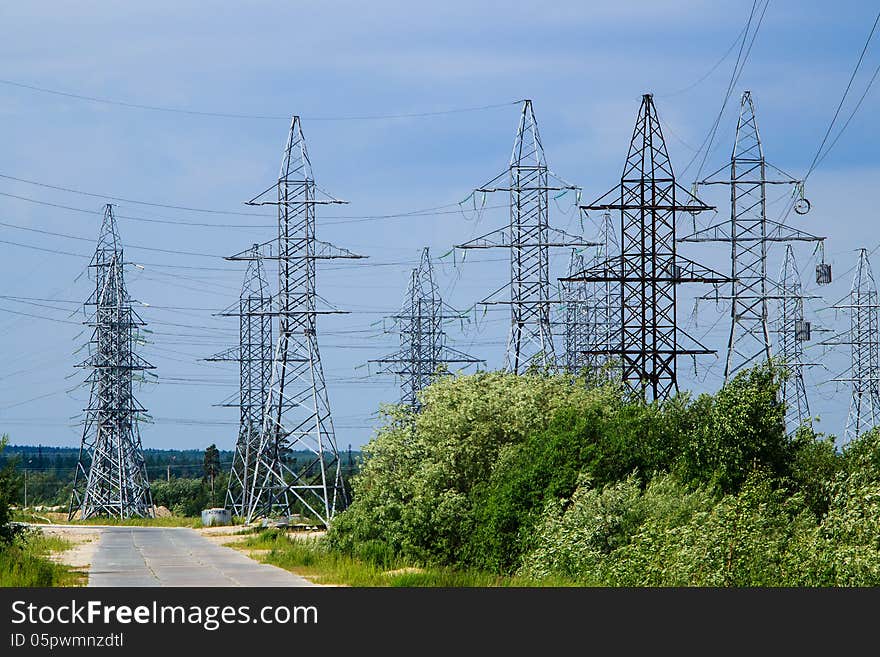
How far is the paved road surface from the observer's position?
30.1m

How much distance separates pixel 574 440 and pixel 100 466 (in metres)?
61.3

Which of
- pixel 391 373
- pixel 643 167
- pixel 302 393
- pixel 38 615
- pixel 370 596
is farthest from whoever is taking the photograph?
pixel 391 373

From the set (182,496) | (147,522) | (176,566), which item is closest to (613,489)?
(176,566)

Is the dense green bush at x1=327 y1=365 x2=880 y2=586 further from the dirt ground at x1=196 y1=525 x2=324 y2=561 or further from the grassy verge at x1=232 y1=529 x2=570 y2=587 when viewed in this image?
the dirt ground at x1=196 y1=525 x2=324 y2=561

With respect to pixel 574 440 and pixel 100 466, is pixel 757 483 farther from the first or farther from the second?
pixel 100 466

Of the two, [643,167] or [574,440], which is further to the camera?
[643,167]

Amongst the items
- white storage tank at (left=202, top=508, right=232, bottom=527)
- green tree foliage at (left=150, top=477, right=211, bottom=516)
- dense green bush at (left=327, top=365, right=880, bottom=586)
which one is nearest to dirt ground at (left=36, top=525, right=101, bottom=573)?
white storage tank at (left=202, top=508, right=232, bottom=527)

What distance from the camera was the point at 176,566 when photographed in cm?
3650

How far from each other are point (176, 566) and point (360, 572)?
885 cm

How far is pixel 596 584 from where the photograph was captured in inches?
979

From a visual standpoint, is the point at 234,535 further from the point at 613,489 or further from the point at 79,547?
the point at 613,489

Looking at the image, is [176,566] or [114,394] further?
[114,394]

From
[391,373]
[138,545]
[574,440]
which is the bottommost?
[138,545]

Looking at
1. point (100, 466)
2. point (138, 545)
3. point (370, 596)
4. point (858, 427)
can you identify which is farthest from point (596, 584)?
point (100, 466)
